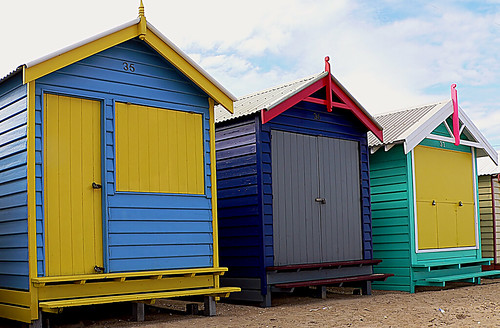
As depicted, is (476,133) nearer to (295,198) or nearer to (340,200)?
(340,200)

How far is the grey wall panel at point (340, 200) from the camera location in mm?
10164

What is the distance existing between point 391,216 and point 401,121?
1.96 meters

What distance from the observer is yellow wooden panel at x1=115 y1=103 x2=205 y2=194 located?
25.6ft

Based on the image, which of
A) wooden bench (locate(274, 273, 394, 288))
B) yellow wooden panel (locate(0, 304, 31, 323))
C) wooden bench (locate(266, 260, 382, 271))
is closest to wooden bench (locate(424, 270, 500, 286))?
wooden bench (locate(274, 273, 394, 288))

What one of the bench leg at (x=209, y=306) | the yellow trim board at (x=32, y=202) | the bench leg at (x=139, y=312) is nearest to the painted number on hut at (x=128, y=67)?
the yellow trim board at (x=32, y=202)

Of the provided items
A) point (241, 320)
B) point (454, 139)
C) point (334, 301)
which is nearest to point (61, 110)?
point (241, 320)

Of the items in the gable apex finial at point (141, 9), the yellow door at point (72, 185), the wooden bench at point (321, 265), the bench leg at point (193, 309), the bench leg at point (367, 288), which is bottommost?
the bench leg at point (367, 288)

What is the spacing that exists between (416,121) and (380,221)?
2.02 m

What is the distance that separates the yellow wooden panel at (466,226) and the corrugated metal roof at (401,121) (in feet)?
6.83

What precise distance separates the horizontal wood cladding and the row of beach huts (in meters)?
0.03

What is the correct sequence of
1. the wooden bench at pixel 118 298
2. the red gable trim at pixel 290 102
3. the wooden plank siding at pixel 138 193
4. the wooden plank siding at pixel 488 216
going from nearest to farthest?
the wooden bench at pixel 118 298 < the wooden plank siding at pixel 138 193 < the red gable trim at pixel 290 102 < the wooden plank siding at pixel 488 216

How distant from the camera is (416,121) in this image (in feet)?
38.9

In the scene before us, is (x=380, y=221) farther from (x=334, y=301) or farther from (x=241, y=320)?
(x=241, y=320)

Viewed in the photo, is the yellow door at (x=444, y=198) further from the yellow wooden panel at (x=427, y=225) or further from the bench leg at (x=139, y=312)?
the bench leg at (x=139, y=312)
